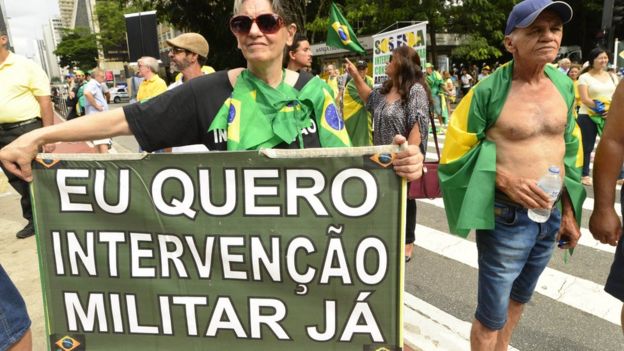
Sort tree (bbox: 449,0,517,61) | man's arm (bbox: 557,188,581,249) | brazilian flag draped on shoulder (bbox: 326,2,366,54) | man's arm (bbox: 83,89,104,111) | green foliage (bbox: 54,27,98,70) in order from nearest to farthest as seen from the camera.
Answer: man's arm (bbox: 557,188,581,249), brazilian flag draped on shoulder (bbox: 326,2,366,54), man's arm (bbox: 83,89,104,111), tree (bbox: 449,0,517,61), green foliage (bbox: 54,27,98,70)

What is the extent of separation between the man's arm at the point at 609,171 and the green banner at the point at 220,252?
1.05m

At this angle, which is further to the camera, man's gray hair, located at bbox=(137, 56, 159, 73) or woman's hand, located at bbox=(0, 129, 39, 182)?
man's gray hair, located at bbox=(137, 56, 159, 73)

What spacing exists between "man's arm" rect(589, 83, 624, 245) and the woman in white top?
16.6 ft

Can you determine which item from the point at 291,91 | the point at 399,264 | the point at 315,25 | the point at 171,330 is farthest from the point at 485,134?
the point at 315,25

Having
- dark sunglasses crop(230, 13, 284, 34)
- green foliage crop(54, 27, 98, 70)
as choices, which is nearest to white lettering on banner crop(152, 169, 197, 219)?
dark sunglasses crop(230, 13, 284, 34)

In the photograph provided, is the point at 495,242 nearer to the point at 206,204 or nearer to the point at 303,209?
the point at 303,209

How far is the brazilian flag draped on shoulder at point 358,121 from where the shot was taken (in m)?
4.46

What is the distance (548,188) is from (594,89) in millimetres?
5204

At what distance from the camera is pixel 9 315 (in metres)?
2.08

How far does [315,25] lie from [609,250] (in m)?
18.7

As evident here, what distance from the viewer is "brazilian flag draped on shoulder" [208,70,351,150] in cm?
171

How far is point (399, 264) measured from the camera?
5.65 feet

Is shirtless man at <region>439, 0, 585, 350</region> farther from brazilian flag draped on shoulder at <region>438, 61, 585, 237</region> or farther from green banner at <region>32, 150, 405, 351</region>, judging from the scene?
green banner at <region>32, 150, 405, 351</region>

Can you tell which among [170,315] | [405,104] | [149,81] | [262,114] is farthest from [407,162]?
[149,81]
